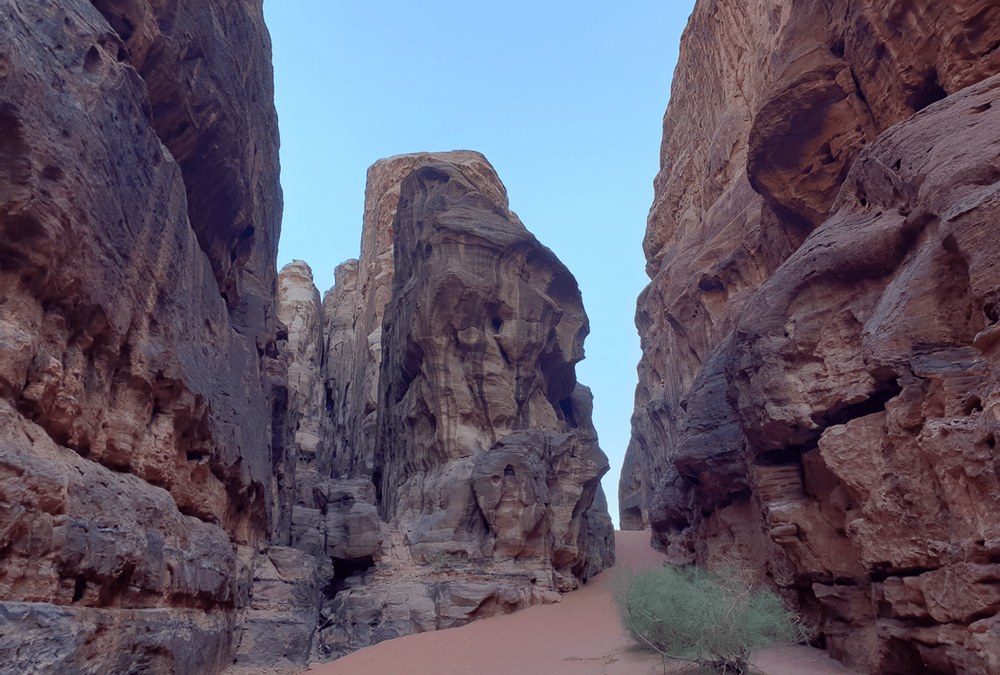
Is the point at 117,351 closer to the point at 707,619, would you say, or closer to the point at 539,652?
the point at 707,619

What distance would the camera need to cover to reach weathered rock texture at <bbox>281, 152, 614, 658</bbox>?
19.6 meters

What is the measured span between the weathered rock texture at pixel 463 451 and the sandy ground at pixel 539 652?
1189 millimetres

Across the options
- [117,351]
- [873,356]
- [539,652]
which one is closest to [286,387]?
[539,652]

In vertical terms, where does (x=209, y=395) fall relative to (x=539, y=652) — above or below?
above

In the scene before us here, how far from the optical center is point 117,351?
815 centimetres

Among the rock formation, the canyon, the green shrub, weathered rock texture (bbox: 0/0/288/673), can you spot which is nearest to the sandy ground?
the green shrub

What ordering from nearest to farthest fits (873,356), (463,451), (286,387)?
(873,356)
(286,387)
(463,451)

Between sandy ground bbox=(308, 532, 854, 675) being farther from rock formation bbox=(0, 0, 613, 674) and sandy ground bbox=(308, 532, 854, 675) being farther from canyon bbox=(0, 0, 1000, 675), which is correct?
rock formation bbox=(0, 0, 613, 674)

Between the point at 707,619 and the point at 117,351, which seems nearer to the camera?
the point at 117,351

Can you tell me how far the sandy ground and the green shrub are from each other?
0.48 meters

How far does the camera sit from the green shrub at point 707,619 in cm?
1012

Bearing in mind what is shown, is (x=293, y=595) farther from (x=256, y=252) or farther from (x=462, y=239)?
(x=462, y=239)

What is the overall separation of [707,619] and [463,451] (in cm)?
1404

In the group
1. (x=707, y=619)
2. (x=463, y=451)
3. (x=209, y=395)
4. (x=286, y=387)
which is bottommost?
(x=707, y=619)
